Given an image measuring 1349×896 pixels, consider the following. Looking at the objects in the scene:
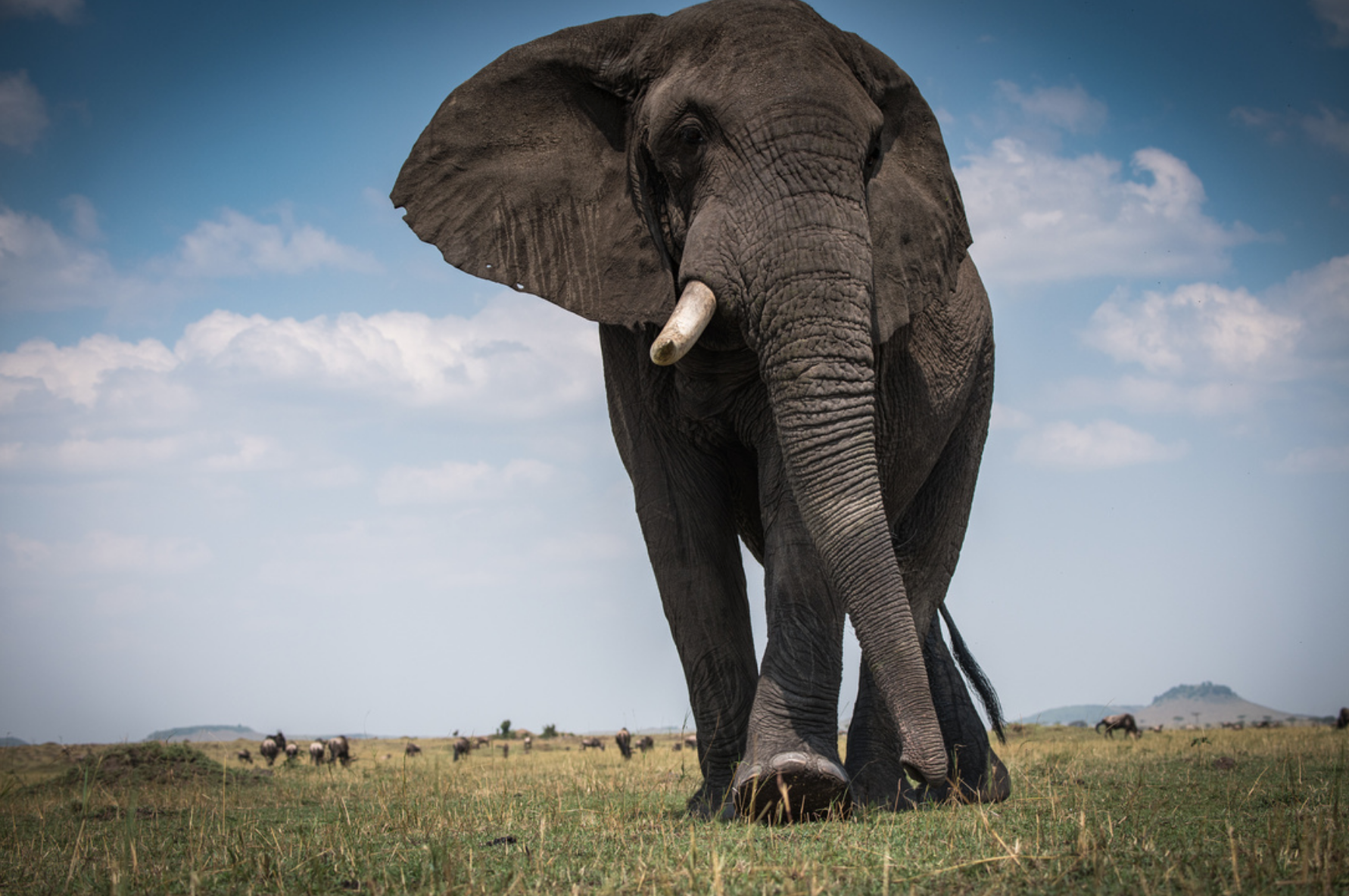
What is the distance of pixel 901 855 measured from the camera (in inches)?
162

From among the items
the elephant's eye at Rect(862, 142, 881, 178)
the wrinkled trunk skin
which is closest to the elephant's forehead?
the elephant's eye at Rect(862, 142, 881, 178)

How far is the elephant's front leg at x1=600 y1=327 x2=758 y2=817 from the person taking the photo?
6.82 m

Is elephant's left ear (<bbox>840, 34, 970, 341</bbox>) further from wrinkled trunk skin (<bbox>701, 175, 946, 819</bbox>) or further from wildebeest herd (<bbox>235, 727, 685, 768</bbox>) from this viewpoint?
wildebeest herd (<bbox>235, 727, 685, 768</bbox>)

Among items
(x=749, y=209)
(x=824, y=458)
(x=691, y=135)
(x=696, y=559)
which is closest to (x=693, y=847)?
(x=824, y=458)

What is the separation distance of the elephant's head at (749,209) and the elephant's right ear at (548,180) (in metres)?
0.01

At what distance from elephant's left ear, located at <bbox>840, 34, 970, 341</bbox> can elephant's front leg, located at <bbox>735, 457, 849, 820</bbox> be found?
1381mm

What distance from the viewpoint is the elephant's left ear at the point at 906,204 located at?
6.47 m

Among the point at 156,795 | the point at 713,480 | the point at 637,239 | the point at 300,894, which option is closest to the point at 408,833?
the point at 300,894

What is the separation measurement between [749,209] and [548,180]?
1659mm

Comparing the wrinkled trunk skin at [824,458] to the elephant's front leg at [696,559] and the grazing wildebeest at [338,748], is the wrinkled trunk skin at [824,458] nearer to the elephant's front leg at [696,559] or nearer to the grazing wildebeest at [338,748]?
the elephant's front leg at [696,559]

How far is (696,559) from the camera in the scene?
6.99m

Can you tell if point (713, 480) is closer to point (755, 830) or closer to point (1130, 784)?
point (755, 830)

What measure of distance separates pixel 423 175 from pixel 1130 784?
6.63 m

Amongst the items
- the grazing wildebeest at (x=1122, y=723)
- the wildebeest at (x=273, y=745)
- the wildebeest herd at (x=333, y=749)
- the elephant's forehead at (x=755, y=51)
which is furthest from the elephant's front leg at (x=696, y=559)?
the grazing wildebeest at (x=1122, y=723)
